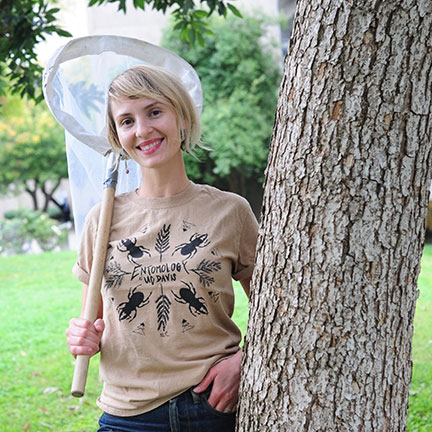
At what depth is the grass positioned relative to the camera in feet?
16.5

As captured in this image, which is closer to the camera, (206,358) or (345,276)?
(345,276)

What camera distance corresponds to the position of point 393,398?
73.7 inches

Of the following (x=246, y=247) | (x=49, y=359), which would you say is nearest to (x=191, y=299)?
(x=246, y=247)

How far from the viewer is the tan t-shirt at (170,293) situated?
80.4 inches

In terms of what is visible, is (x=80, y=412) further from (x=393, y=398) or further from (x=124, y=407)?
(x=393, y=398)

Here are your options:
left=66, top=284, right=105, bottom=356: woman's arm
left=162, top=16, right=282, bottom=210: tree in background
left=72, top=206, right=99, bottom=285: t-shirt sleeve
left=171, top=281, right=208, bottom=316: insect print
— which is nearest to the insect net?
left=72, top=206, right=99, bottom=285: t-shirt sleeve

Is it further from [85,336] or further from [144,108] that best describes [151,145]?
[85,336]

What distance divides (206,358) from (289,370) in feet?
0.99

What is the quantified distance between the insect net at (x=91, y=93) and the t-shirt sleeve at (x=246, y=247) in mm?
600

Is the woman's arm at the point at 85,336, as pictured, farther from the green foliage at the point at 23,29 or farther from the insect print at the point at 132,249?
the green foliage at the point at 23,29

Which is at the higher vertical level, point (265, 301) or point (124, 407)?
point (265, 301)

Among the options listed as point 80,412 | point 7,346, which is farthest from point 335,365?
point 7,346

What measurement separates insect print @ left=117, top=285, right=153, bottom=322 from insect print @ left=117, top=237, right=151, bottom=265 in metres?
0.10

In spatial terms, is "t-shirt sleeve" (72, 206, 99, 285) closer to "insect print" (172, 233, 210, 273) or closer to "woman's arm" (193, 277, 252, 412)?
"insect print" (172, 233, 210, 273)
